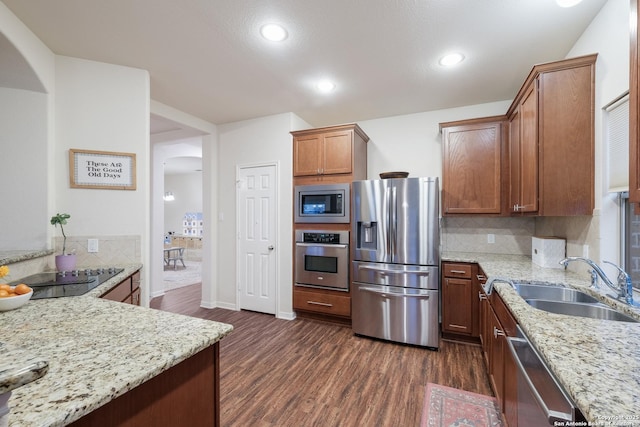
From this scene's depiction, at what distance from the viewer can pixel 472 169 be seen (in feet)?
9.80

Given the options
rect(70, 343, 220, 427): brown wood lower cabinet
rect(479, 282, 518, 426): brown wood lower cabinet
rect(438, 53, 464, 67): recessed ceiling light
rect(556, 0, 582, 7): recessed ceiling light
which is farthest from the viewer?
rect(438, 53, 464, 67): recessed ceiling light

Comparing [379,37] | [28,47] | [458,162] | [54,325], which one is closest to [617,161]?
[458,162]

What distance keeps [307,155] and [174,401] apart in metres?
2.88

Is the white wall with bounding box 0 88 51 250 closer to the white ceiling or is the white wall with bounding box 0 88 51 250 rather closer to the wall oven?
the white ceiling

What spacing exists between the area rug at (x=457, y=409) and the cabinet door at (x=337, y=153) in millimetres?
2275

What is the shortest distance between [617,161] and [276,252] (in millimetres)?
3177

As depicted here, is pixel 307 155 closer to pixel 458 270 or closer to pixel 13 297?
pixel 458 270

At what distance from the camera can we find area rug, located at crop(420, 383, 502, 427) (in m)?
1.75

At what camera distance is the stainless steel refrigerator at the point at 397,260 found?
2.71 meters

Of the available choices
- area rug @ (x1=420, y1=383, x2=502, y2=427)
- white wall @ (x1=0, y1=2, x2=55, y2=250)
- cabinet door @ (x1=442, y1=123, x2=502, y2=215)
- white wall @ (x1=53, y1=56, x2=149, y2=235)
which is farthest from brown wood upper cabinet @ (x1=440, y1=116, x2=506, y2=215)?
white wall @ (x1=0, y1=2, x2=55, y2=250)

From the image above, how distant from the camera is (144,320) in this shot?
1.14m

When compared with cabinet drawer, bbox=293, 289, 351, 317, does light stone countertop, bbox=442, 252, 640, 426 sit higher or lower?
higher

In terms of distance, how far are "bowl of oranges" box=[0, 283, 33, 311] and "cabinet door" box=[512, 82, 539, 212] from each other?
3143mm

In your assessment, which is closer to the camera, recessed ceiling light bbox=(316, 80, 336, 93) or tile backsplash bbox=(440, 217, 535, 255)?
recessed ceiling light bbox=(316, 80, 336, 93)
